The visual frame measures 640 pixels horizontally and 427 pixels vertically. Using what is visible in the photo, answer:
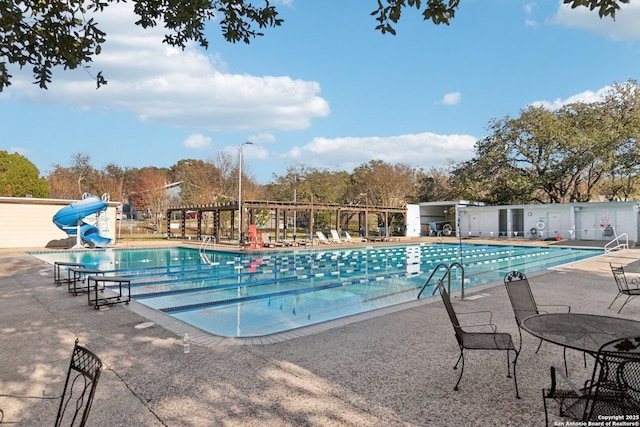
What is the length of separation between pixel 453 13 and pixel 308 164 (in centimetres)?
3935

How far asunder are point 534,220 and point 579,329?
1163 inches

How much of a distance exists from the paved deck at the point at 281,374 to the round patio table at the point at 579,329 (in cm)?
60

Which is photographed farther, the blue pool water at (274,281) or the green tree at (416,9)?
the blue pool water at (274,281)

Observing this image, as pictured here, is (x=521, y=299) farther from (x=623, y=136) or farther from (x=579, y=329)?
(x=623, y=136)

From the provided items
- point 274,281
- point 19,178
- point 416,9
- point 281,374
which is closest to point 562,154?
point 274,281

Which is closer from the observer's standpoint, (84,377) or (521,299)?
(84,377)

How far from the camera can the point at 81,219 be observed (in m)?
19.5

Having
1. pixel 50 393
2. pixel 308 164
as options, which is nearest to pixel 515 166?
pixel 308 164

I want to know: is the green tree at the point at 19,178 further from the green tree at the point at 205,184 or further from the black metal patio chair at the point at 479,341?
the black metal patio chair at the point at 479,341

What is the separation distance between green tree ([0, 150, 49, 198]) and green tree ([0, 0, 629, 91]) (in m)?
35.2

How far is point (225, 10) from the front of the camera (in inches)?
144

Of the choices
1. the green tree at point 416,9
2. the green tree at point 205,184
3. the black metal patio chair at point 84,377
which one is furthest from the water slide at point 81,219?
the green tree at point 416,9

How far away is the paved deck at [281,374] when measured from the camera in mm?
2863

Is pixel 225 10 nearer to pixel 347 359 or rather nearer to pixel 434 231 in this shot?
pixel 347 359
